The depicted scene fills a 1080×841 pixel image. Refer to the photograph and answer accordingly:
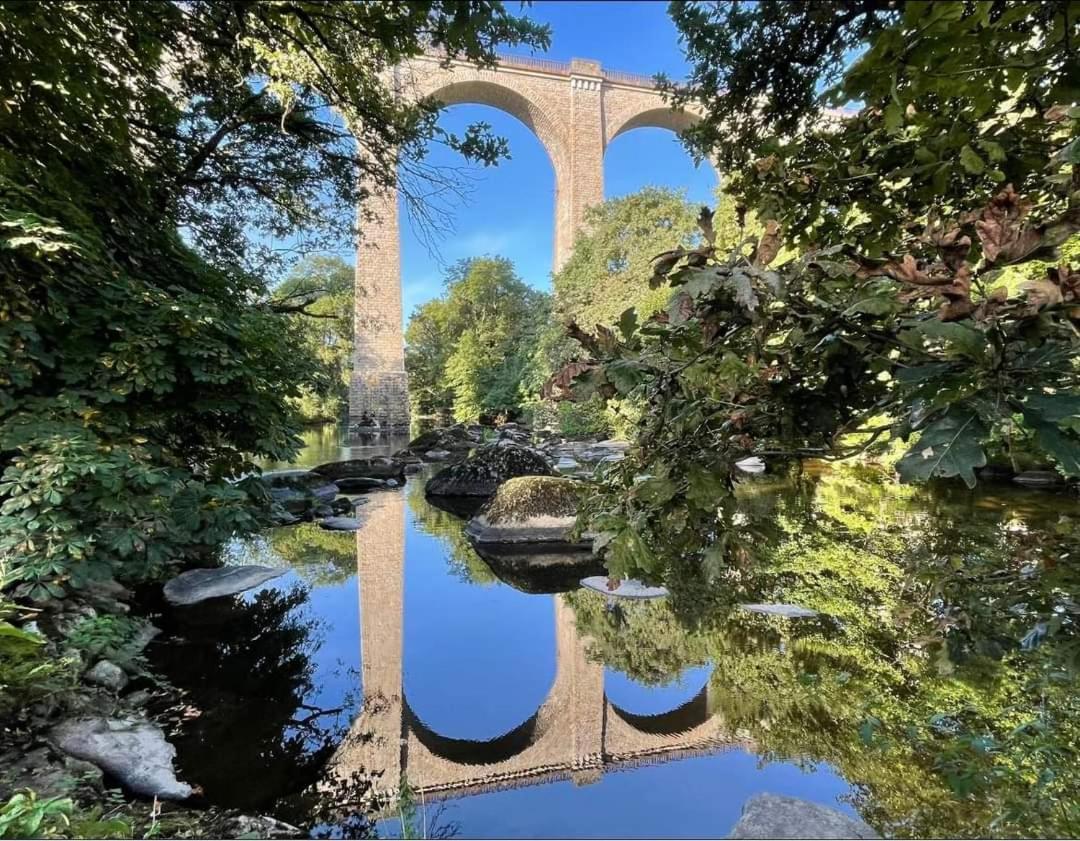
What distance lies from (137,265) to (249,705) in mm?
1961

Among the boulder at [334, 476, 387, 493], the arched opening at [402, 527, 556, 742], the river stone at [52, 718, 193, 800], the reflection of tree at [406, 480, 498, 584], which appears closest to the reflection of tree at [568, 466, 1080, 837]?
the arched opening at [402, 527, 556, 742]

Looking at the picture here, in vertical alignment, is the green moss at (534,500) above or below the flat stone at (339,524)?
above

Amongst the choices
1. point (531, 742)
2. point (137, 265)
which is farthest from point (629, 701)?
point (137, 265)

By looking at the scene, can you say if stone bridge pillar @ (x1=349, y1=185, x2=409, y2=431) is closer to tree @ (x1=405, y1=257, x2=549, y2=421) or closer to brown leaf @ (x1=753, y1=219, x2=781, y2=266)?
tree @ (x1=405, y1=257, x2=549, y2=421)

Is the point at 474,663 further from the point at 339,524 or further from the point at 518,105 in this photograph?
the point at 518,105

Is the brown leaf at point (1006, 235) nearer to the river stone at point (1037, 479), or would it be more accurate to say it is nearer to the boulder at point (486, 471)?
the boulder at point (486, 471)

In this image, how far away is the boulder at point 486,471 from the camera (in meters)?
7.00

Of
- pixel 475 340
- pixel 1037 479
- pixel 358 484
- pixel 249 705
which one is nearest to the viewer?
pixel 249 705

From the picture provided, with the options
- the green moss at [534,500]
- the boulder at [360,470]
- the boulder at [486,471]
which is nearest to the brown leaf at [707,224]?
the green moss at [534,500]

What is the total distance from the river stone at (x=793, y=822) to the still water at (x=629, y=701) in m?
0.16

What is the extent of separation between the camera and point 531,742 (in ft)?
6.66

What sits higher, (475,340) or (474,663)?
(475,340)

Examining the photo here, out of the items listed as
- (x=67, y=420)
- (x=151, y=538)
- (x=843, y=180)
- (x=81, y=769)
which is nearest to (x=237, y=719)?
(x=81, y=769)

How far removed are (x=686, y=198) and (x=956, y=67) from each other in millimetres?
14900
